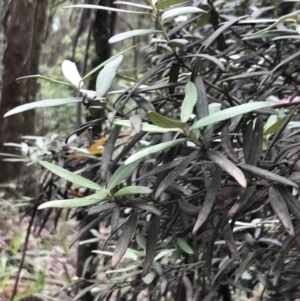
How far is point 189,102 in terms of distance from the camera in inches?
15.3

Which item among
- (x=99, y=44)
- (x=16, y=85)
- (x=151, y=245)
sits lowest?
(x=151, y=245)

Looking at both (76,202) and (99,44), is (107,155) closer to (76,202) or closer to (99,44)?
(76,202)

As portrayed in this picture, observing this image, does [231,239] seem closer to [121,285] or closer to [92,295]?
[121,285]

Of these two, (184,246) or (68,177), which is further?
(184,246)

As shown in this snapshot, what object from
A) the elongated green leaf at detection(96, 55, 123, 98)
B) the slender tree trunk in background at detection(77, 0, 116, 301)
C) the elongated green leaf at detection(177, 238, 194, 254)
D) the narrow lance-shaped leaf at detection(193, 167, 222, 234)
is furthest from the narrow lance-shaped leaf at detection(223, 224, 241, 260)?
the slender tree trunk in background at detection(77, 0, 116, 301)

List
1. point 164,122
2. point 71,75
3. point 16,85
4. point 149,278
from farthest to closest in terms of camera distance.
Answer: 1. point 16,85
2. point 149,278
3. point 71,75
4. point 164,122

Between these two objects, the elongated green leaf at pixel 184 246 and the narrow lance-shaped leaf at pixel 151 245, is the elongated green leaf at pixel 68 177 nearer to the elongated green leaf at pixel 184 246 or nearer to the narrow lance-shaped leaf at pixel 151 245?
the narrow lance-shaped leaf at pixel 151 245

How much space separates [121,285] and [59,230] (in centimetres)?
88

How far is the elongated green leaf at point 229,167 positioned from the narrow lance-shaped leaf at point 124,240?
11 centimetres

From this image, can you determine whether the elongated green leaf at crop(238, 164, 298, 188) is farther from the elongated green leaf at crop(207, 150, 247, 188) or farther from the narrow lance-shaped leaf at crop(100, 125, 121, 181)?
the narrow lance-shaped leaf at crop(100, 125, 121, 181)

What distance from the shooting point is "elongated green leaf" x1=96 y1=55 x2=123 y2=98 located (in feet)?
1.41

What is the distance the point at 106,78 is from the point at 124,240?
17 centimetres

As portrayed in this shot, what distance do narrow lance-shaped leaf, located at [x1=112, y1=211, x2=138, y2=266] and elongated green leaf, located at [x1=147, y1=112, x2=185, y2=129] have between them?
126mm

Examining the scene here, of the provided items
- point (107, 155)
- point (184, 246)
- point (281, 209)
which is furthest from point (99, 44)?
point (281, 209)
